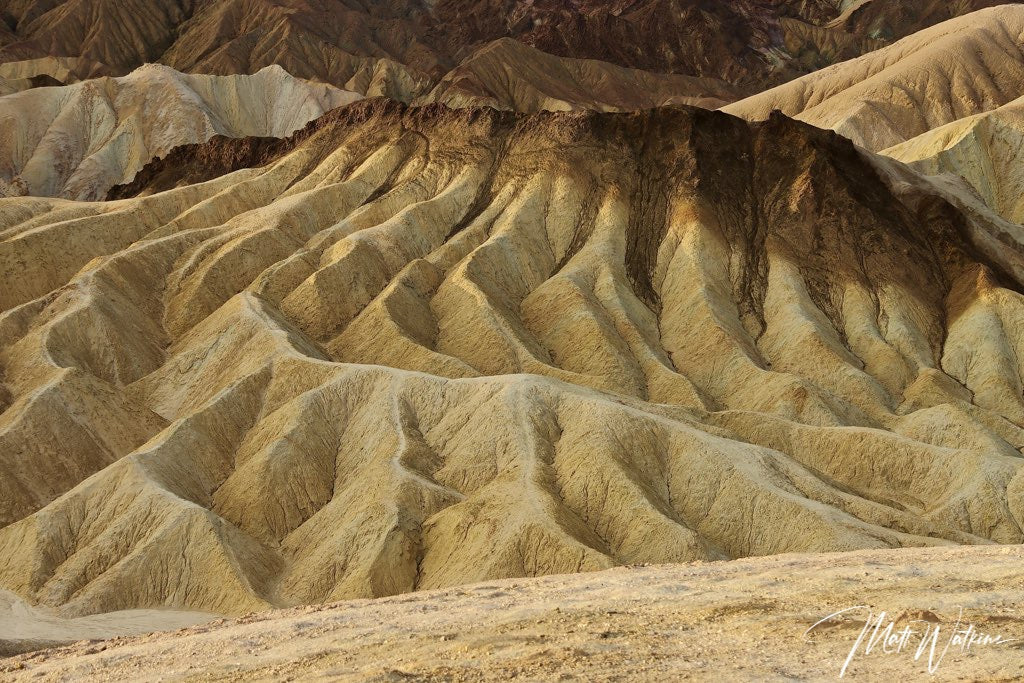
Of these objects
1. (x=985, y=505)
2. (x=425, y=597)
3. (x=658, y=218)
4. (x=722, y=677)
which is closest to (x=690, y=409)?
(x=985, y=505)

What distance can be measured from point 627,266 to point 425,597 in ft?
185

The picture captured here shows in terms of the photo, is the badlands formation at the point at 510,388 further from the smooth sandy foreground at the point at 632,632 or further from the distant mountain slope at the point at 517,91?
the distant mountain slope at the point at 517,91

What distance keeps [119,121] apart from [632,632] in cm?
14499

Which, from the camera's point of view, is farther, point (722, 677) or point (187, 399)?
point (187, 399)

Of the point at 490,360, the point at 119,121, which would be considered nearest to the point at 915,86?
the point at 119,121

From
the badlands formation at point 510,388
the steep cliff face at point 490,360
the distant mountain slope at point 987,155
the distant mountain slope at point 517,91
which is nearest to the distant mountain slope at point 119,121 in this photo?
the distant mountain slope at point 517,91

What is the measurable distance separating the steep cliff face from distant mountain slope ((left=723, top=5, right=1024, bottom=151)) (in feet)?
196

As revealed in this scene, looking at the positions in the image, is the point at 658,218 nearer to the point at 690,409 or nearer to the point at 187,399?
the point at 690,409

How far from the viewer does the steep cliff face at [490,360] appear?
159 feet

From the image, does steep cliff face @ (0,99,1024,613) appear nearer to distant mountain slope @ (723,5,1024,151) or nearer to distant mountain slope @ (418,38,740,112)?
distant mountain slope @ (723,5,1024,151)

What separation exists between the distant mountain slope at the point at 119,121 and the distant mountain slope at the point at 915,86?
65.3 m

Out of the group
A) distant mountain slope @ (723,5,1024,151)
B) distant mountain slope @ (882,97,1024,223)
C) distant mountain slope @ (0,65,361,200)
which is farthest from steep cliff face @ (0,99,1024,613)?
distant mountain slope @ (723,5,1024,151)

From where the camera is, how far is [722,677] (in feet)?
62.6

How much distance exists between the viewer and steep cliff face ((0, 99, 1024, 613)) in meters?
48.4
